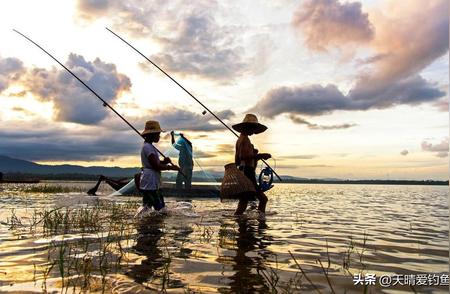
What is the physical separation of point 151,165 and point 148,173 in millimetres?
212

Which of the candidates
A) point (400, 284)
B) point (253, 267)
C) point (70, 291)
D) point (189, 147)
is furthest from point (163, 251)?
point (189, 147)

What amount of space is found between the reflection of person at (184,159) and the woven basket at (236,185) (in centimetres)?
783

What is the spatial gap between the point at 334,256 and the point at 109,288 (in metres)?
3.23

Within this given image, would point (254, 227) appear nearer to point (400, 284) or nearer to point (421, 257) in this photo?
point (421, 257)

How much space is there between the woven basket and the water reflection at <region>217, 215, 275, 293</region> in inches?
35.7

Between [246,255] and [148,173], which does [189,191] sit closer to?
[148,173]

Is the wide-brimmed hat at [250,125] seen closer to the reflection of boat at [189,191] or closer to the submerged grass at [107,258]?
the submerged grass at [107,258]

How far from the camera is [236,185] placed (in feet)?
32.0

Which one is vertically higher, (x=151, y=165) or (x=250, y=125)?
(x=250, y=125)

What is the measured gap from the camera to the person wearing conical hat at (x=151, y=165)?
955 cm

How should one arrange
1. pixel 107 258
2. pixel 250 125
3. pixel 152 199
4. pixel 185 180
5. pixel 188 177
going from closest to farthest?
pixel 107 258 < pixel 152 199 < pixel 250 125 < pixel 188 177 < pixel 185 180

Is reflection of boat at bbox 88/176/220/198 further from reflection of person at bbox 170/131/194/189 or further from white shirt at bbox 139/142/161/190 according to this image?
white shirt at bbox 139/142/161/190

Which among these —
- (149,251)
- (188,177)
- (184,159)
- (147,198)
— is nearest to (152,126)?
(147,198)

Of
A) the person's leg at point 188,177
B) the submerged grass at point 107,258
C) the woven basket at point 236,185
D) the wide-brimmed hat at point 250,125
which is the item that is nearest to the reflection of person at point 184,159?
the person's leg at point 188,177
